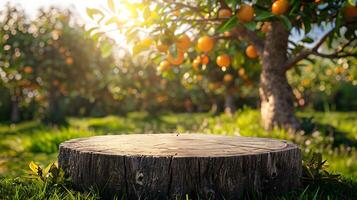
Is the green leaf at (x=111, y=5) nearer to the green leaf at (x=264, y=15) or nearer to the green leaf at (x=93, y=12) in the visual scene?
the green leaf at (x=93, y=12)

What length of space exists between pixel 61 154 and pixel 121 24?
1848 mm

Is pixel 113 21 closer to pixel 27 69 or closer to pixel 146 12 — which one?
pixel 146 12

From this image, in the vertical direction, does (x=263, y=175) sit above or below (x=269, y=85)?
below

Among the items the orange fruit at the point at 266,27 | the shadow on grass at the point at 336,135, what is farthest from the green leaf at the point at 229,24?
the shadow on grass at the point at 336,135

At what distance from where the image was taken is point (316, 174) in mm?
3137

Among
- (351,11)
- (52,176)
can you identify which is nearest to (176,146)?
(52,176)

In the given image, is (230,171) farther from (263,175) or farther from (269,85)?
(269,85)

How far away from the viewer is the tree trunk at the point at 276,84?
5324mm

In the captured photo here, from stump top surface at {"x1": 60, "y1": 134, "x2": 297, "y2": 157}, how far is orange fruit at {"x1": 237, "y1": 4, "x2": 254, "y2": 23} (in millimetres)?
1185

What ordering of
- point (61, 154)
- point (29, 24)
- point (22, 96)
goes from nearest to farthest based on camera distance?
1. point (61, 154)
2. point (29, 24)
3. point (22, 96)

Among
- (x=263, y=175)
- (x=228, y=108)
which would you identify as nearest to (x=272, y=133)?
(x=263, y=175)

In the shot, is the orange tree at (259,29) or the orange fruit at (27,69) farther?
the orange fruit at (27,69)

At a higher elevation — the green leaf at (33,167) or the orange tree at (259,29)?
the orange tree at (259,29)

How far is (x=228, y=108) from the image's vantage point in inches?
465
